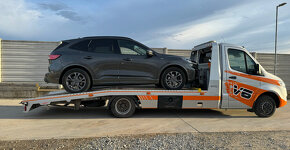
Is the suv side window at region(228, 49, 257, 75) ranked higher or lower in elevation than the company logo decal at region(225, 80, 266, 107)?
higher

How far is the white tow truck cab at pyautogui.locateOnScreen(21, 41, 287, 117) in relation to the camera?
5488 mm

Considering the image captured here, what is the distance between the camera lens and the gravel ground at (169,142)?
3.42 meters

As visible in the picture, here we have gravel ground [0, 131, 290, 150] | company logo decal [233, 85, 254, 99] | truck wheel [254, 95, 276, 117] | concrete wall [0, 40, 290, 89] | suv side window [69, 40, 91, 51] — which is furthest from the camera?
concrete wall [0, 40, 290, 89]

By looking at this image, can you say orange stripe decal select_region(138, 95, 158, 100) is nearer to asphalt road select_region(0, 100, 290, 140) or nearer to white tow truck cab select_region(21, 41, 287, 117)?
white tow truck cab select_region(21, 41, 287, 117)

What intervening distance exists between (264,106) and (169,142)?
403 centimetres

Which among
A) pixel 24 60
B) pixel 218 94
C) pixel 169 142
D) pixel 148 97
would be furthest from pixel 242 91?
pixel 24 60

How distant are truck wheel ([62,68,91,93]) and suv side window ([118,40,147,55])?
1315mm

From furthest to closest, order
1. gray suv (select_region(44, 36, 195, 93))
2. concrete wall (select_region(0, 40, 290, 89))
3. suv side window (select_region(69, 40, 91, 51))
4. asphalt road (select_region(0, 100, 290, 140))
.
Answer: concrete wall (select_region(0, 40, 290, 89)), suv side window (select_region(69, 40, 91, 51)), gray suv (select_region(44, 36, 195, 93)), asphalt road (select_region(0, 100, 290, 140))

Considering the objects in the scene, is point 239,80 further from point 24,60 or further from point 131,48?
point 24,60

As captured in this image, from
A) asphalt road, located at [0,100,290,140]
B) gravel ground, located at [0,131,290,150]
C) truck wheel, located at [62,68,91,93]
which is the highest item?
truck wheel, located at [62,68,91,93]

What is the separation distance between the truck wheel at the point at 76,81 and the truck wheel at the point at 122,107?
0.92 metres

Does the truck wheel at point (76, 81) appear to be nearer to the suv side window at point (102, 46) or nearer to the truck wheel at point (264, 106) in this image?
the suv side window at point (102, 46)

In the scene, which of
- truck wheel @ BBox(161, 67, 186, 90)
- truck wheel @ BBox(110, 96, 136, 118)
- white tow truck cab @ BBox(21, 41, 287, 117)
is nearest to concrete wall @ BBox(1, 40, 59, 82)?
white tow truck cab @ BBox(21, 41, 287, 117)

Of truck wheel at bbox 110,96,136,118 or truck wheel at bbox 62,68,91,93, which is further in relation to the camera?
truck wheel at bbox 110,96,136,118
